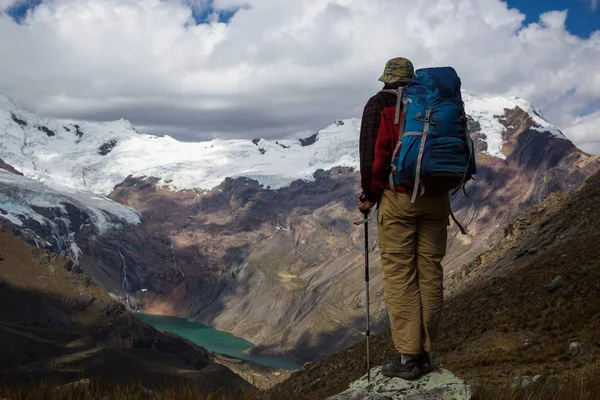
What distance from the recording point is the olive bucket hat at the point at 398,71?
8.32m

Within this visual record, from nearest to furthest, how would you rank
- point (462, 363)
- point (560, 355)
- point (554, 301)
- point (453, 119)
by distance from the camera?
point (453, 119) → point (560, 355) → point (462, 363) → point (554, 301)

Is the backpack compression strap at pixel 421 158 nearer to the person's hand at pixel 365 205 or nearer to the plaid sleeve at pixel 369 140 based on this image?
the plaid sleeve at pixel 369 140

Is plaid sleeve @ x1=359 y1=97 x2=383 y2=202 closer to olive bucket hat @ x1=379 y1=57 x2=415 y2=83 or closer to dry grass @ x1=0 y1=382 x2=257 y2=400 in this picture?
olive bucket hat @ x1=379 y1=57 x2=415 y2=83

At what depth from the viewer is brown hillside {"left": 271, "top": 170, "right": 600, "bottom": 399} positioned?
14.6 m

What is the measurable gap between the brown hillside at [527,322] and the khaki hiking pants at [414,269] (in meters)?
1.82

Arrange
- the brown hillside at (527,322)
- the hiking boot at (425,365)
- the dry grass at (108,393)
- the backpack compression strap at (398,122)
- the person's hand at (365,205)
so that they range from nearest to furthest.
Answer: the dry grass at (108,393) → the backpack compression strap at (398,122) → the hiking boot at (425,365) → the person's hand at (365,205) → the brown hillside at (527,322)

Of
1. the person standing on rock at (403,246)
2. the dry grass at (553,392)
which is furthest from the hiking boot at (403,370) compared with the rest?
the dry grass at (553,392)

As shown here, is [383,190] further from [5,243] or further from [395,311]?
[5,243]

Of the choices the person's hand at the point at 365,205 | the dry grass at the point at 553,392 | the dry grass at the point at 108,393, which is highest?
the person's hand at the point at 365,205

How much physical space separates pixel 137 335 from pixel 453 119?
494 ft

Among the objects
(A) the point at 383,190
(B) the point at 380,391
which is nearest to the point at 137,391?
(B) the point at 380,391

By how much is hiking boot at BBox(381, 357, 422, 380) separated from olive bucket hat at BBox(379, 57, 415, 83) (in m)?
3.65

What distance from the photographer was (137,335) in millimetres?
149000

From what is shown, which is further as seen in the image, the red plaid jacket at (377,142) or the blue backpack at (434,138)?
the red plaid jacket at (377,142)
